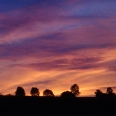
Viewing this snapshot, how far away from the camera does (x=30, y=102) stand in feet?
73.0

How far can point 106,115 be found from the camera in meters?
22.2

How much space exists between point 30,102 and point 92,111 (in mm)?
3502

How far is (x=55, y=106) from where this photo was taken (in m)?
22.3

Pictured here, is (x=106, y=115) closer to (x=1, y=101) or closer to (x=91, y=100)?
(x=91, y=100)

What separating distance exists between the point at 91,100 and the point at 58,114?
2114mm

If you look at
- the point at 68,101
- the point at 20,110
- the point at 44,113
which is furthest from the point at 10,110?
the point at 68,101

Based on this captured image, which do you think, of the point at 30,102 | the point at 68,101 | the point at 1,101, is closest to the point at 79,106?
the point at 68,101

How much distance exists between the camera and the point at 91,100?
22.6 metres

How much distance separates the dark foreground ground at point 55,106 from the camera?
22000 mm

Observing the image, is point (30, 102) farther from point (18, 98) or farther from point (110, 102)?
point (110, 102)

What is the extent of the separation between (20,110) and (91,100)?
4060 millimetres

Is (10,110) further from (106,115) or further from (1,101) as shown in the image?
(106,115)

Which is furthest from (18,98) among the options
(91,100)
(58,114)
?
(91,100)

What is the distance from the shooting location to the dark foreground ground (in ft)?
72.2
